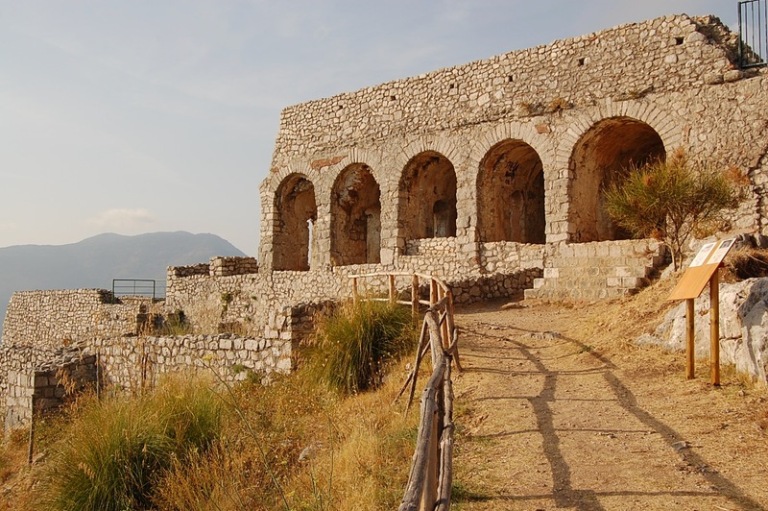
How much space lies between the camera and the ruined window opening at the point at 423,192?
1695 cm

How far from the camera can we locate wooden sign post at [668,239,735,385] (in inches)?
211

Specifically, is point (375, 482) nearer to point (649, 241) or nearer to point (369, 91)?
point (649, 241)

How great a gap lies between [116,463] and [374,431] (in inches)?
108

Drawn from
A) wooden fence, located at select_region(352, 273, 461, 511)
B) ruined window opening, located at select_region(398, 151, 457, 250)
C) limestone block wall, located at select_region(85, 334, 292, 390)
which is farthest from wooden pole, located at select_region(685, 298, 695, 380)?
ruined window opening, located at select_region(398, 151, 457, 250)

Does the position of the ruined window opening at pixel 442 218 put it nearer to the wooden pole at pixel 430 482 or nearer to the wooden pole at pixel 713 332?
the wooden pole at pixel 713 332

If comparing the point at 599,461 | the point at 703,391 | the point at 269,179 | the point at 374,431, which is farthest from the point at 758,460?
the point at 269,179

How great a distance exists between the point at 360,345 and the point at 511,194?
391 inches

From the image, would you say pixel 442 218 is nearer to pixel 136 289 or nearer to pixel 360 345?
pixel 360 345

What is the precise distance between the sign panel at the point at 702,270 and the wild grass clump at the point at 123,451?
4930mm

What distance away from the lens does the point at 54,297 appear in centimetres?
2430

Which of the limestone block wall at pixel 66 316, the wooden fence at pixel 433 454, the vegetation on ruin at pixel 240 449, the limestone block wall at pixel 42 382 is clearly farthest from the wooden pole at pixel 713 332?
the limestone block wall at pixel 66 316

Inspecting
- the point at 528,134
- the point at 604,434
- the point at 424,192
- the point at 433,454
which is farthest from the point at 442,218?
the point at 433,454

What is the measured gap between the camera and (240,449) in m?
6.90

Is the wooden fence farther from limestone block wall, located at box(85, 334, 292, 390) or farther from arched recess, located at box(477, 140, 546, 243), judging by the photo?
arched recess, located at box(477, 140, 546, 243)
